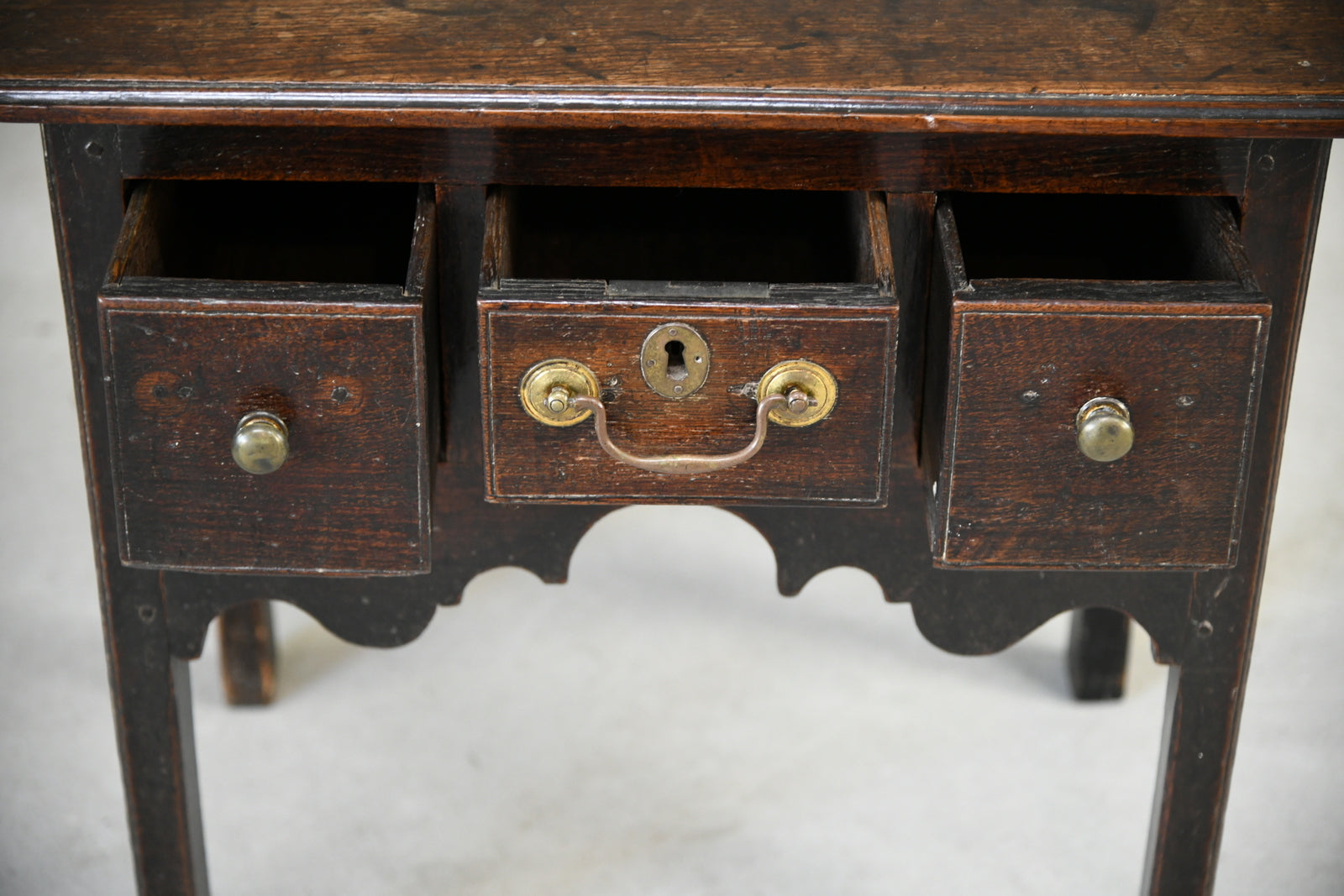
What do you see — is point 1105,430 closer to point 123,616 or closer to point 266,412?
point 266,412

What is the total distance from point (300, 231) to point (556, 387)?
1.26ft

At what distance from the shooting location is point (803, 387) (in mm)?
1021

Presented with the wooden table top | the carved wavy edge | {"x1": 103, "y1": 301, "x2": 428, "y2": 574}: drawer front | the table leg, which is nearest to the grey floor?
the table leg

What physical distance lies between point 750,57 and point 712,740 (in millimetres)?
832

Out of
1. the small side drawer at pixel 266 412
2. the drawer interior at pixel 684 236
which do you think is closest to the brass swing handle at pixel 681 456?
the small side drawer at pixel 266 412

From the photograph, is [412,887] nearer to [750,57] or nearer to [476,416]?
[476,416]

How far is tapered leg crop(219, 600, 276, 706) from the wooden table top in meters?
0.74

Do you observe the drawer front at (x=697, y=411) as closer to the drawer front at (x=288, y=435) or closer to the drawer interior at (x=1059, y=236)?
the drawer front at (x=288, y=435)

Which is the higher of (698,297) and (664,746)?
(698,297)

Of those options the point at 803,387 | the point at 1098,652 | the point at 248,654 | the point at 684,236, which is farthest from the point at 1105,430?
the point at 248,654

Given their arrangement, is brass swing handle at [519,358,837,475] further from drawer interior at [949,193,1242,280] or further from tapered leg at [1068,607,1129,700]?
tapered leg at [1068,607,1129,700]

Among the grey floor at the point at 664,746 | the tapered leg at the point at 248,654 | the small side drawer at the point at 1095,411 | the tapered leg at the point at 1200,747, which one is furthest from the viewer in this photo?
the tapered leg at the point at 248,654

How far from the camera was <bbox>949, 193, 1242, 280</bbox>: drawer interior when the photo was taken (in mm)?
1242

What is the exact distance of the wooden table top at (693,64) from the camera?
100 cm
